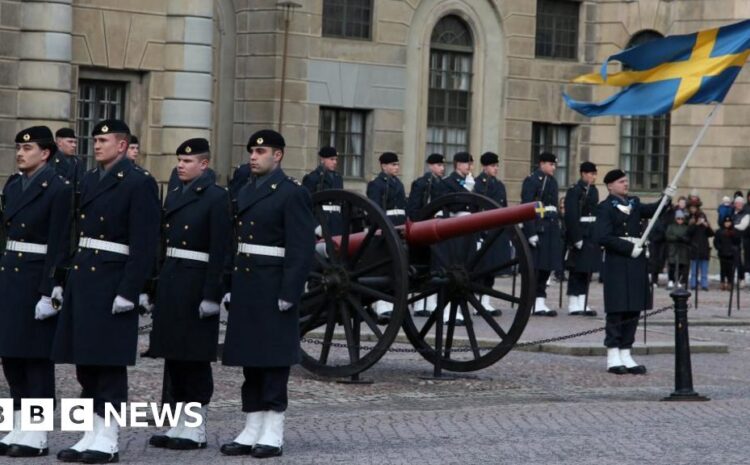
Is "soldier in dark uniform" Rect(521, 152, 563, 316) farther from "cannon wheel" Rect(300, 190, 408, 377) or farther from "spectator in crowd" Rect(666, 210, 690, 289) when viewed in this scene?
"cannon wheel" Rect(300, 190, 408, 377)

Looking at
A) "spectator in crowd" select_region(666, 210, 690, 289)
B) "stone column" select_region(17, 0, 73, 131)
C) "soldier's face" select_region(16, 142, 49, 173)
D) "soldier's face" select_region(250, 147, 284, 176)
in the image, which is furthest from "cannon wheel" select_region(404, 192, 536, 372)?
"spectator in crowd" select_region(666, 210, 690, 289)

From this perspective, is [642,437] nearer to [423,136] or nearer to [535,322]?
[535,322]

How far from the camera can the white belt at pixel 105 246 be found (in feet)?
37.3

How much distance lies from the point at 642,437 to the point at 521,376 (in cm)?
428

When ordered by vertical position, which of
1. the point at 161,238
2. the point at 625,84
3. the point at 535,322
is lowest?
the point at 535,322

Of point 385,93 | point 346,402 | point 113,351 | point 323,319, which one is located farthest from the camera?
point 385,93

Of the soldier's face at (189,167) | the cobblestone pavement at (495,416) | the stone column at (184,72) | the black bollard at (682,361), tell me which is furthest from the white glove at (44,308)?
the stone column at (184,72)

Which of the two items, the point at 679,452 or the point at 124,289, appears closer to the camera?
the point at 124,289

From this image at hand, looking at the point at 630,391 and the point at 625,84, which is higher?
the point at 625,84

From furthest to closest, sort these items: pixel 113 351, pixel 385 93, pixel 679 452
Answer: pixel 385 93 < pixel 679 452 < pixel 113 351

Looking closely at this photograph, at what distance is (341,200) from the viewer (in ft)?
50.5

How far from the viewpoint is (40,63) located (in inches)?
1060

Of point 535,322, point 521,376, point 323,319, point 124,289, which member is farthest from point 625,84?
point 124,289

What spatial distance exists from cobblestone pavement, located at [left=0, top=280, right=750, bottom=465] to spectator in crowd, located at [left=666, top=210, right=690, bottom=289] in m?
12.1
